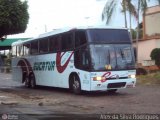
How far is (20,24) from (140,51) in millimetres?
21259

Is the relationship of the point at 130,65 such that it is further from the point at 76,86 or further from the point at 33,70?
the point at 33,70

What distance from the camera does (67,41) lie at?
22.3 meters

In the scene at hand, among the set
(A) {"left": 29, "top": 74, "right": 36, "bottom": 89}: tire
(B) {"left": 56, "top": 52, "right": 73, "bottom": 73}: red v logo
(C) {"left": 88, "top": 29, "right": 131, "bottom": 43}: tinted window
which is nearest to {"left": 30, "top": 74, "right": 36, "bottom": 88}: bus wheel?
(A) {"left": 29, "top": 74, "right": 36, "bottom": 89}: tire

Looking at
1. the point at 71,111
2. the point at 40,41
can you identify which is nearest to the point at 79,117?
the point at 71,111

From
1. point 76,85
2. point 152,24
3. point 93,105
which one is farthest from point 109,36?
point 152,24

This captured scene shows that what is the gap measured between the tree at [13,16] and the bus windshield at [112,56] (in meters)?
4.49

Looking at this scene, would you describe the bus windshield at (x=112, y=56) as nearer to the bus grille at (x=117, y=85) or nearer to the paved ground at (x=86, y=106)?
the bus grille at (x=117, y=85)

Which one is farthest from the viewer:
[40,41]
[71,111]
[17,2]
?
[40,41]

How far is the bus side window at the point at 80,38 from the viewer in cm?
2071

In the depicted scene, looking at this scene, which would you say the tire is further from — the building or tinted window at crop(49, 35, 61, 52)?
the building

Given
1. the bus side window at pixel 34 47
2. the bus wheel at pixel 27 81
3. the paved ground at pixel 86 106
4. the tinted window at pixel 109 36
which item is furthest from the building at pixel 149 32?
the paved ground at pixel 86 106

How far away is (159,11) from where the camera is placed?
40.0 m

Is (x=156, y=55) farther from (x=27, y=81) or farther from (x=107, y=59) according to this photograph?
(x=107, y=59)

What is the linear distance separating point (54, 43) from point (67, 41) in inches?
68.3
